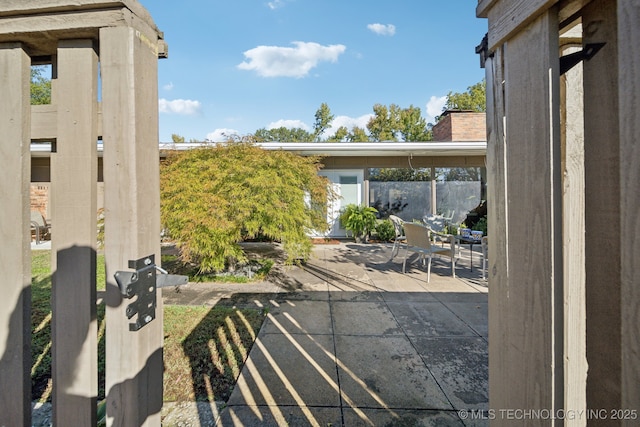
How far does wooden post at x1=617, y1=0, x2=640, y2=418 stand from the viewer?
0.59 m

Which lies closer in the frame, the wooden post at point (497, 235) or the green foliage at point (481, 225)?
the wooden post at point (497, 235)

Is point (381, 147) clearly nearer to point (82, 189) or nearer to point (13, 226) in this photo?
point (82, 189)

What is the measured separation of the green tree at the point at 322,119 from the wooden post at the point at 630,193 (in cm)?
3222

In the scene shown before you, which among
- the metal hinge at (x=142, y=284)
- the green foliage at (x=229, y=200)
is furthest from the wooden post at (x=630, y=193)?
the green foliage at (x=229, y=200)

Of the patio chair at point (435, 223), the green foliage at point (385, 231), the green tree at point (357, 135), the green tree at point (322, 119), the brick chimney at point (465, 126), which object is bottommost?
the green foliage at point (385, 231)

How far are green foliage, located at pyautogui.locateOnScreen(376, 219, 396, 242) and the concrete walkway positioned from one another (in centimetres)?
439

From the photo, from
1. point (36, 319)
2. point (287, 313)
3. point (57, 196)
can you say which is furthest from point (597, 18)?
point (36, 319)

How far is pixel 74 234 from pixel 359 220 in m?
8.08

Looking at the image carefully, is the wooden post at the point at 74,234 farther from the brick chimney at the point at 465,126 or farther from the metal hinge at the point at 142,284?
the brick chimney at the point at 465,126

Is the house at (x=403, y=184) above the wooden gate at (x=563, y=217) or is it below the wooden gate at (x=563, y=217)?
above

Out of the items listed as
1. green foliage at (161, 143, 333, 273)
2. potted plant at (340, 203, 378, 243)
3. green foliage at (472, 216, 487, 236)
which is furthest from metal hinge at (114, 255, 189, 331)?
green foliage at (472, 216, 487, 236)

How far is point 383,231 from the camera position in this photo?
9125 mm

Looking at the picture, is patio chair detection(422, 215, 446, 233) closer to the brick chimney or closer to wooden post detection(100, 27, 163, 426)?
the brick chimney

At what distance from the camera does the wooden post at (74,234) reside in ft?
3.34
